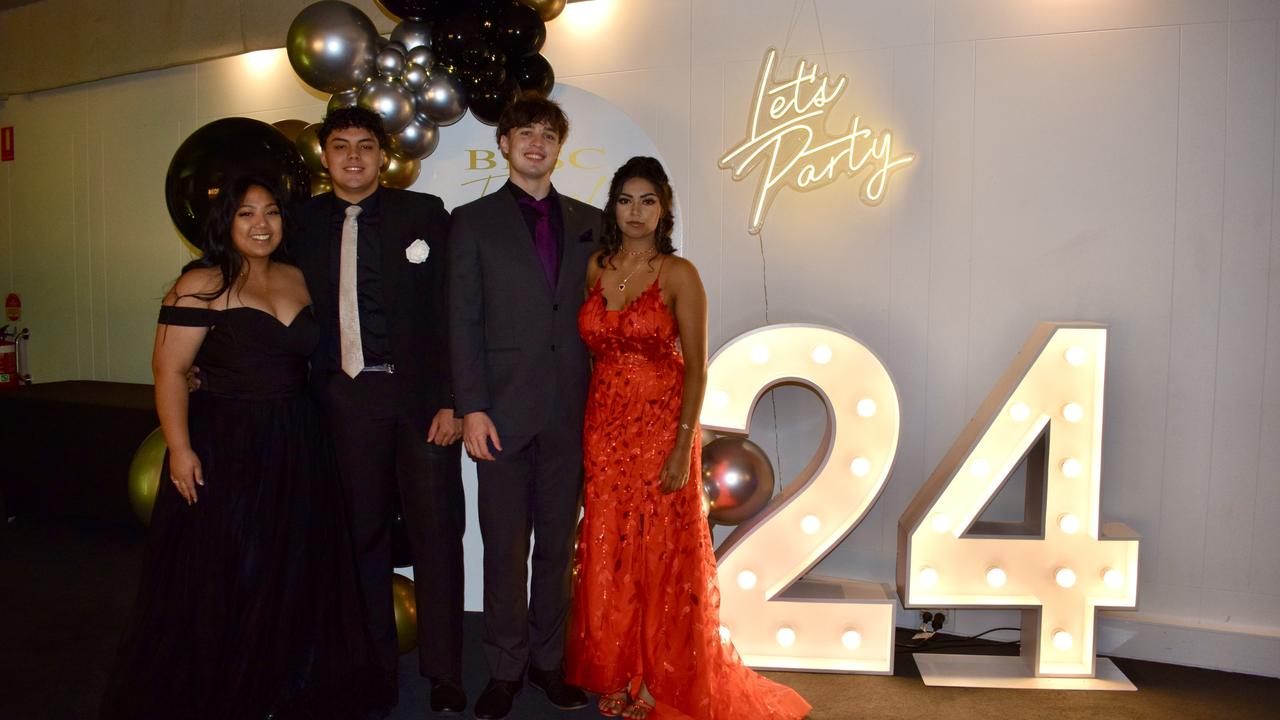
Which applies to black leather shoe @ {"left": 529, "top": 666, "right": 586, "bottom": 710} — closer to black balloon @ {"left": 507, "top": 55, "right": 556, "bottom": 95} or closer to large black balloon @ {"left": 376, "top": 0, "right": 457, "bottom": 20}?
black balloon @ {"left": 507, "top": 55, "right": 556, "bottom": 95}

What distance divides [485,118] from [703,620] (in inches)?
75.4

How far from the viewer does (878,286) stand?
3.30 m

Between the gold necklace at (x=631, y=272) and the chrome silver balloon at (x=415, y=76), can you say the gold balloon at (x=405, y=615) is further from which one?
the chrome silver balloon at (x=415, y=76)

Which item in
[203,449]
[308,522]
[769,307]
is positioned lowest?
[308,522]

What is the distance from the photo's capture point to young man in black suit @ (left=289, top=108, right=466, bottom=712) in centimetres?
249

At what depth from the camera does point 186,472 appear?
2.24 metres

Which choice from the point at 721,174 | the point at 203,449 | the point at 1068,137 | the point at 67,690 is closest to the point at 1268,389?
the point at 1068,137

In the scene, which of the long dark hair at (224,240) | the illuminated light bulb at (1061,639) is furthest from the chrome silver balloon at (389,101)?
the illuminated light bulb at (1061,639)

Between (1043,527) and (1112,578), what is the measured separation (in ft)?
0.97

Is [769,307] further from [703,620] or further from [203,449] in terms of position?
[203,449]

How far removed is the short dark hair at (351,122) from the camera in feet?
8.24

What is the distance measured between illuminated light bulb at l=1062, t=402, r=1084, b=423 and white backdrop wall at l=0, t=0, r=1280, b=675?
0.39 m

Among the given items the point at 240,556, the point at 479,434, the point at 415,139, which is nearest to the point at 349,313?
the point at 479,434

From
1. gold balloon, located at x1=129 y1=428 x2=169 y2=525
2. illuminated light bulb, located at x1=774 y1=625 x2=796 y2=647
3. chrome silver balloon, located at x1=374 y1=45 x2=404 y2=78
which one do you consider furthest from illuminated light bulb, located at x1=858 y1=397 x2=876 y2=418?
gold balloon, located at x1=129 y1=428 x2=169 y2=525
